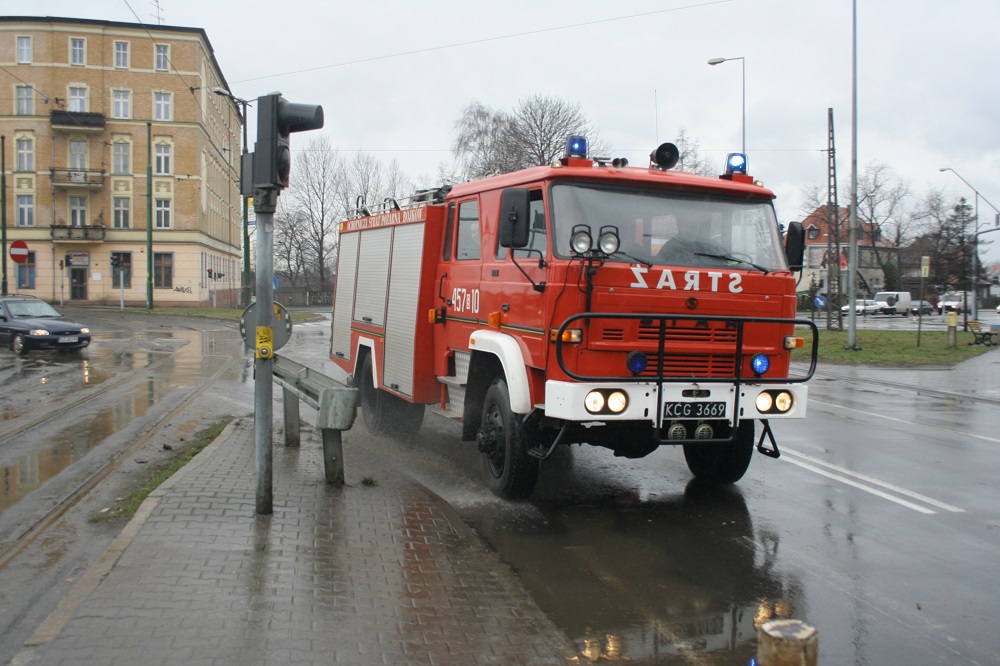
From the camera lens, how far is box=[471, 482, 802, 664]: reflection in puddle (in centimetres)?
450

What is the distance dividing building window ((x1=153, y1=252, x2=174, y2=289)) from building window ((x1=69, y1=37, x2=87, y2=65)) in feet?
42.4

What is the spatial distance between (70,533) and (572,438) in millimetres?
3790

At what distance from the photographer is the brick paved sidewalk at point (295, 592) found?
4070 millimetres

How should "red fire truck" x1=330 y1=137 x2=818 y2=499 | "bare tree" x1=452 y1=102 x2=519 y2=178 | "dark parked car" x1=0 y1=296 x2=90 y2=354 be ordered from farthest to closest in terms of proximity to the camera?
1. "bare tree" x1=452 y1=102 x2=519 y2=178
2. "dark parked car" x1=0 y1=296 x2=90 y2=354
3. "red fire truck" x1=330 y1=137 x2=818 y2=499

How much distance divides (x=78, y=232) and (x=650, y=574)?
2251 inches

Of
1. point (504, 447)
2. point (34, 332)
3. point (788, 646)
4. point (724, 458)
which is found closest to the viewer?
point (788, 646)

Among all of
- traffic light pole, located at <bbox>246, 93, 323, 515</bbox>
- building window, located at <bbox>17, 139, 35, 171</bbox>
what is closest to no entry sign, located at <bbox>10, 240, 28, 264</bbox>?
building window, located at <bbox>17, 139, 35, 171</bbox>

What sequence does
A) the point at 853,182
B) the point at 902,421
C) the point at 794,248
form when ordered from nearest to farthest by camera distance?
the point at 794,248
the point at 902,421
the point at 853,182

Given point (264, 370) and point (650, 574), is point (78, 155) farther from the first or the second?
point (650, 574)

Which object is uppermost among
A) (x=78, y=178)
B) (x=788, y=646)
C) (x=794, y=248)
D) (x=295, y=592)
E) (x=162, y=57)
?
(x=162, y=57)

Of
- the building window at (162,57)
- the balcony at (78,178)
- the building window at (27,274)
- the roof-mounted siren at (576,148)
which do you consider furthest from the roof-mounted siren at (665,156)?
the building window at (27,274)

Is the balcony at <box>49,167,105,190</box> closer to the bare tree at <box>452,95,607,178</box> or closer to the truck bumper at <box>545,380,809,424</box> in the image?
the bare tree at <box>452,95,607,178</box>

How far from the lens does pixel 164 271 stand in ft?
185

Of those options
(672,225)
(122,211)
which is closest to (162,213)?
(122,211)
